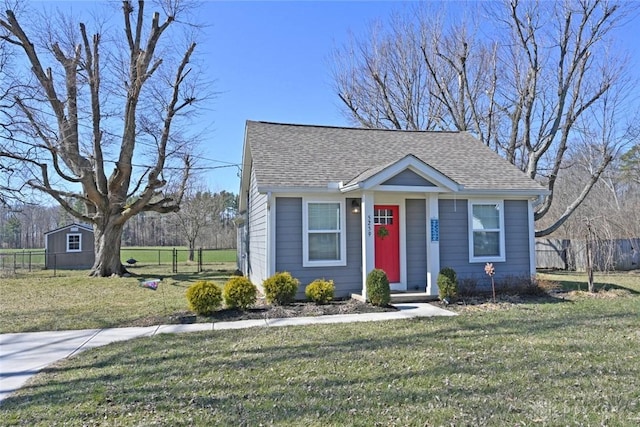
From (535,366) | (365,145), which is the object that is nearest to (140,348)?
(535,366)

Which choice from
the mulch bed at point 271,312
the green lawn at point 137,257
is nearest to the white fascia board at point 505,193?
the mulch bed at point 271,312

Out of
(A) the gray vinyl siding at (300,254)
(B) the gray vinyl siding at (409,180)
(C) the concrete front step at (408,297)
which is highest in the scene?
(B) the gray vinyl siding at (409,180)

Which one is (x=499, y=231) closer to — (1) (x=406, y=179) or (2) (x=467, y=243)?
(2) (x=467, y=243)

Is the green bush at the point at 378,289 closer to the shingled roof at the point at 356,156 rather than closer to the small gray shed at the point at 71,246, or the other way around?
the shingled roof at the point at 356,156

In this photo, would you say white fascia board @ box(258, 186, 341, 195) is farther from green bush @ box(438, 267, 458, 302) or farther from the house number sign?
green bush @ box(438, 267, 458, 302)

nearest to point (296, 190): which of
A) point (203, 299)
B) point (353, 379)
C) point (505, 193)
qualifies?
point (203, 299)

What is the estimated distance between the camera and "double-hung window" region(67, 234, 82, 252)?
983 inches

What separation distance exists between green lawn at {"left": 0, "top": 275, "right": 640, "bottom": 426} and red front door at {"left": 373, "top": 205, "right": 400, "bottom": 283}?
324cm

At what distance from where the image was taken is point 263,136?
38.7 feet

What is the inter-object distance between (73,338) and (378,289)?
556 cm

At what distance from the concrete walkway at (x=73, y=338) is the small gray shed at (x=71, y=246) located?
67.7 feet

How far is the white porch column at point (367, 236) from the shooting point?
8930 mm

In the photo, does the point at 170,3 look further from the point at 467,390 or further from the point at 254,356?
the point at 467,390

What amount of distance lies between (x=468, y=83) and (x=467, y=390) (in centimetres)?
2049
